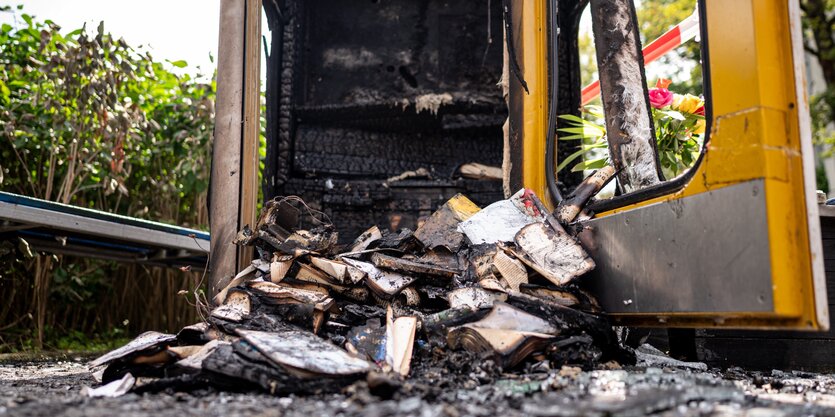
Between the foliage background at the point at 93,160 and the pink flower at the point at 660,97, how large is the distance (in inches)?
123

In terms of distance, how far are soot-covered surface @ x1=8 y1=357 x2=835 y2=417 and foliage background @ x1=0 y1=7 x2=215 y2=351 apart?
8.41 feet

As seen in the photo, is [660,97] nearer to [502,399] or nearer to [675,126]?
[675,126]

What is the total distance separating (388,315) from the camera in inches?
101

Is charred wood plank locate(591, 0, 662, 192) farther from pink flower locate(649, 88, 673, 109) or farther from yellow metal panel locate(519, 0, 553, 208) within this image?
pink flower locate(649, 88, 673, 109)

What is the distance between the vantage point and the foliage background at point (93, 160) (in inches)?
188

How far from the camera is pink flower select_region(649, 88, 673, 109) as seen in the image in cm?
351

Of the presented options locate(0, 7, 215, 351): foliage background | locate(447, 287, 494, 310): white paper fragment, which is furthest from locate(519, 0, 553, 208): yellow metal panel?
locate(0, 7, 215, 351): foliage background

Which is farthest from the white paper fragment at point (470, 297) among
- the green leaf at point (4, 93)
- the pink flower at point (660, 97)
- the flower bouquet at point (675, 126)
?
the green leaf at point (4, 93)

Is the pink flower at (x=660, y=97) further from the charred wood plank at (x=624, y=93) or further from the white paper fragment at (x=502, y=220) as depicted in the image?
the white paper fragment at (x=502, y=220)

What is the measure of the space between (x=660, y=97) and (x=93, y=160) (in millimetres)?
4453

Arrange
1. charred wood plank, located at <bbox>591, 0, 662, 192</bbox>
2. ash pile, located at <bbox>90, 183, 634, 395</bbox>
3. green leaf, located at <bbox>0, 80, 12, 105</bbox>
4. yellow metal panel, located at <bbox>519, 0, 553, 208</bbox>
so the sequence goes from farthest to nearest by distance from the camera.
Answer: green leaf, located at <bbox>0, 80, 12, 105</bbox> < yellow metal panel, located at <bbox>519, 0, 553, 208</bbox> < charred wood plank, located at <bbox>591, 0, 662, 192</bbox> < ash pile, located at <bbox>90, 183, 634, 395</bbox>

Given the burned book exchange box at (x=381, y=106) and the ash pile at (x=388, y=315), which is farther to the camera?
the burned book exchange box at (x=381, y=106)

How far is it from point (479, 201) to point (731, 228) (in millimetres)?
2804

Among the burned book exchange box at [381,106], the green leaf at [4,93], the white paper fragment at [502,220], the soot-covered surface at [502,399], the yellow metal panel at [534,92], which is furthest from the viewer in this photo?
the green leaf at [4,93]
